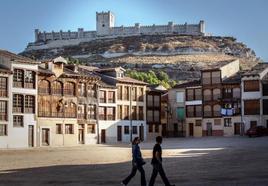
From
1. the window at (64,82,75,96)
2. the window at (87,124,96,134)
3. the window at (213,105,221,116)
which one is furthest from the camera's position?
the window at (213,105,221,116)

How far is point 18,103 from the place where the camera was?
223 feet

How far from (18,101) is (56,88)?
710 centimetres

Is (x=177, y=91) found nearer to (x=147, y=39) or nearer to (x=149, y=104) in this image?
(x=149, y=104)

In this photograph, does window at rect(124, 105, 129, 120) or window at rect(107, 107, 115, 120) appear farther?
window at rect(124, 105, 129, 120)

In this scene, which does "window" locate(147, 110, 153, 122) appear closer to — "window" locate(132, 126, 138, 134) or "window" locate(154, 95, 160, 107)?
"window" locate(154, 95, 160, 107)

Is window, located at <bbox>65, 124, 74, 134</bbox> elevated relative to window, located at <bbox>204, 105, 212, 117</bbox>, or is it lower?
lower

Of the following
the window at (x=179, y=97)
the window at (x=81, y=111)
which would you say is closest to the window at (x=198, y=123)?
the window at (x=179, y=97)

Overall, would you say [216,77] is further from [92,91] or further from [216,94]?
[92,91]

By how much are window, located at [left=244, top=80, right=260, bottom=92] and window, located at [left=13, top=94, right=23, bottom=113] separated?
32.9 metres

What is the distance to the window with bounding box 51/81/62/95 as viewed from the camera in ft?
241

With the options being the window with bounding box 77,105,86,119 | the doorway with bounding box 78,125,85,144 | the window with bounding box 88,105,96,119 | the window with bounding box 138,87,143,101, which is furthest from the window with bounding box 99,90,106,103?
the window with bounding box 138,87,143,101

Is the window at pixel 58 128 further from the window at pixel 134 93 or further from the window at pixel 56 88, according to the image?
the window at pixel 134 93

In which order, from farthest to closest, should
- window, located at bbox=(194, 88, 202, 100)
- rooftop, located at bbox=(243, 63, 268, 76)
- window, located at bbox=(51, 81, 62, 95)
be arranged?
1. window, located at bbox=(194, 88, 202, 100)
2. rooftop, located at bbox=(243, 63, 268, 76)
3. window, located at bbox=(51, 81, 62, 95)

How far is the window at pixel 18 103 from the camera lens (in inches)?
2650
